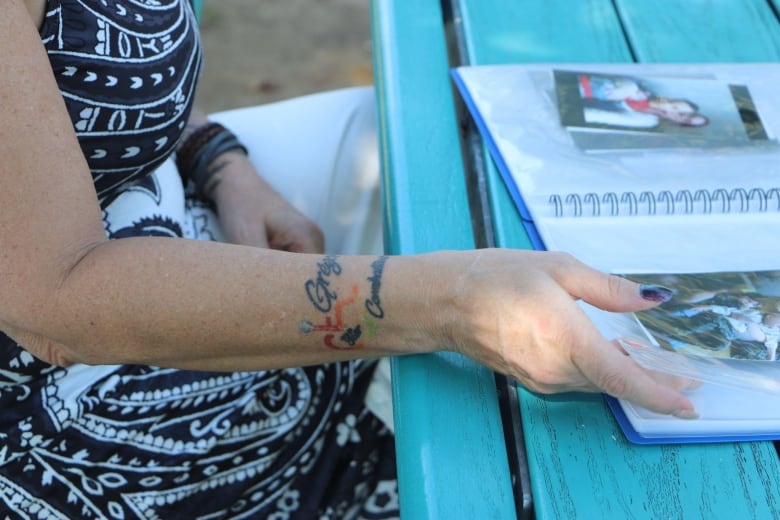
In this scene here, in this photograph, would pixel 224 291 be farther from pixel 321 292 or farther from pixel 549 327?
pixel 549 327

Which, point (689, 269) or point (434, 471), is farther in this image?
point (689, 269)

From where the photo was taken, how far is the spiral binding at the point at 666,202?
3.37 ft

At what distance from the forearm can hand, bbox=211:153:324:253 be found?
0.45 m

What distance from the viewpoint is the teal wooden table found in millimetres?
786

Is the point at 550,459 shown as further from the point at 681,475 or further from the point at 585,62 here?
the point at 585,62

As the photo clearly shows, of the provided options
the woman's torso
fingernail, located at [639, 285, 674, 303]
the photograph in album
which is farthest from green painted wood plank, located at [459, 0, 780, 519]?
the woman's torso

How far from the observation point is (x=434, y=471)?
806mm

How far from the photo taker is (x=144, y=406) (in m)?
1.11

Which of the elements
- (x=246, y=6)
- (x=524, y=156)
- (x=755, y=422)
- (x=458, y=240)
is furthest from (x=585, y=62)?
(x=246, y=6)

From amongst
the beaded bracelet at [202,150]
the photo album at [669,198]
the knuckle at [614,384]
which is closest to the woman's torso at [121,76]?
the beaded bracelet at [202,150]

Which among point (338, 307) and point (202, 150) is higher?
point (202, 150)

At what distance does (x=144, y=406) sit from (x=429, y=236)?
41 centimetres

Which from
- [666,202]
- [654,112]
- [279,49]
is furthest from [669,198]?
[279,49]

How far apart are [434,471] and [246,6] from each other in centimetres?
283
